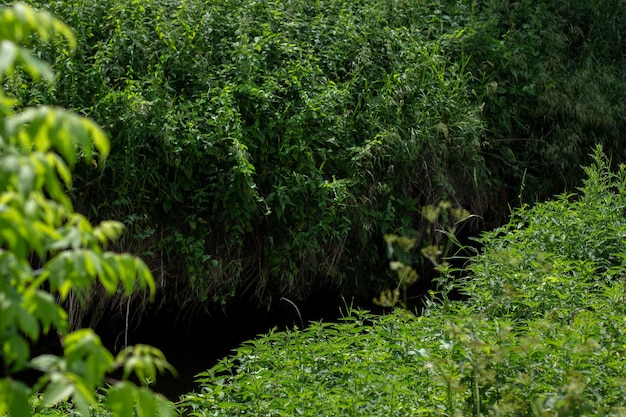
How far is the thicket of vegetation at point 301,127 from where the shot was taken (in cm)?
546

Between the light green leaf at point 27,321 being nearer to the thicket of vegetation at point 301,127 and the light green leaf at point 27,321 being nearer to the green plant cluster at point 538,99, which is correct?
the thicket of vegetation at point 301,127

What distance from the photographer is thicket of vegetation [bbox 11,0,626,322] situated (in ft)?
17.9

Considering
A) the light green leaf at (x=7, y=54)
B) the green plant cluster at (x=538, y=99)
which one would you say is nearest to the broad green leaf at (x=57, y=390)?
the light green leaf at (x=7, y=54)

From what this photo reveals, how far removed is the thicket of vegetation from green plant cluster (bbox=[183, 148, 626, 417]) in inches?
56.3

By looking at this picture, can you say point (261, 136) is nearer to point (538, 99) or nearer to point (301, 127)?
point (301, 127)

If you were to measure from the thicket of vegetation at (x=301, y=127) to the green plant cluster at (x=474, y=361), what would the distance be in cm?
143

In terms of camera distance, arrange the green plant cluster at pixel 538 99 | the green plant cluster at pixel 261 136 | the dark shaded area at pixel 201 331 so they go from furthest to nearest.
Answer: the green plant cluster at pixel 538 99, the dark shaded area at pixel 201 331, the green plant cluster at pixel 261 136

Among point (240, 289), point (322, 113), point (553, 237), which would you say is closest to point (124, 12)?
point (322, 113)

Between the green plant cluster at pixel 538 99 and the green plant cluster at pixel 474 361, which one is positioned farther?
the green plant cluster at pixel 538 99

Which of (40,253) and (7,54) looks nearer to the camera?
(7,54)

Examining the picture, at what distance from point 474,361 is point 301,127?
311 centimetres

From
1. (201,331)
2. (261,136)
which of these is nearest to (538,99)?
(261,136)

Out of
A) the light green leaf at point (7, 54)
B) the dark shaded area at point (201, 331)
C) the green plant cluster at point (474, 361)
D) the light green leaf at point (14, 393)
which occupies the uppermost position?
the light green leaf at point (7, 54)

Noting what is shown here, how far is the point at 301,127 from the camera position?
5.84 m
